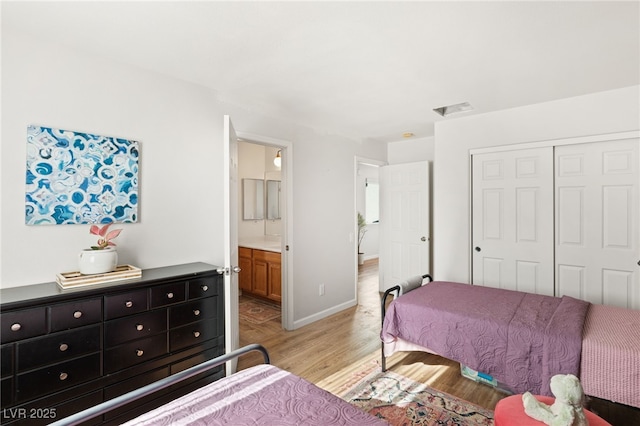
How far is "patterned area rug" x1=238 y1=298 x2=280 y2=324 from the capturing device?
389 cm

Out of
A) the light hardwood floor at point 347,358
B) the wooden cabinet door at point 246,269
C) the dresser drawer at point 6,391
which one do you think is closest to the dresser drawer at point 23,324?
the dresser drawer at point 6,391

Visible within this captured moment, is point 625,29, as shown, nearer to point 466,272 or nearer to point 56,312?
point 466,272

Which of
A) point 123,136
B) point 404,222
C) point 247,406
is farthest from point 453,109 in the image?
point 247,406

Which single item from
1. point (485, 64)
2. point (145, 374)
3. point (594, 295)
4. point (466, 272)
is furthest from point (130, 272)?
point (594, 295)

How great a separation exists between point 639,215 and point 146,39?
4172mm

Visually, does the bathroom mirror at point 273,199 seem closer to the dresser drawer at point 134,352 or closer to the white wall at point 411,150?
the white wall at point 411,150

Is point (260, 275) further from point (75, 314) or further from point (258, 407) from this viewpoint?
point (258, 407)

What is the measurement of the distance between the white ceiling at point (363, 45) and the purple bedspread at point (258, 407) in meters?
1.89

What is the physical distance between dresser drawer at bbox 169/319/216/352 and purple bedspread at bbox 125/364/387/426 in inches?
36.6

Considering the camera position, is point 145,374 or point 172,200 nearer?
point 145,374

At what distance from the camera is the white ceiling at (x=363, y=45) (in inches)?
66.7

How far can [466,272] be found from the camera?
368cm

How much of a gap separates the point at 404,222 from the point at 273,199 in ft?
7.68

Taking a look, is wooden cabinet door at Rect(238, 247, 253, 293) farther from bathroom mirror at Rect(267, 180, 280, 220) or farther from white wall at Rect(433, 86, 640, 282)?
white wall at Rect(433, 86, 640, 282)
